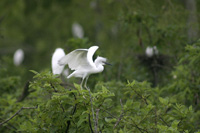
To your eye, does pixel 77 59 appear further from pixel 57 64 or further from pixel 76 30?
pixel 76 30

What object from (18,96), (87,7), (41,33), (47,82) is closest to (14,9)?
(87,7)

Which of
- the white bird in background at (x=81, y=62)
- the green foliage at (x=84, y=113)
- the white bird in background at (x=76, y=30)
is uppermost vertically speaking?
the white bird in background at (x=76, y=30)

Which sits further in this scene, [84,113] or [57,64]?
[57,64]

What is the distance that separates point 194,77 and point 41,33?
9.34 m

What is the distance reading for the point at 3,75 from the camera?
5395mm

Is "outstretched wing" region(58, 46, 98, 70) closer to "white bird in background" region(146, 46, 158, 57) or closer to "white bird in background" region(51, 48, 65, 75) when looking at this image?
"white bird in background" region(51, 48, 65, 75)

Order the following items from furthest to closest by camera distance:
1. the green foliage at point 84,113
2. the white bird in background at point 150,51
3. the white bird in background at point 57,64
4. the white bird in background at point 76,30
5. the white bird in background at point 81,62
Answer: the white bird in background at point 76,30
the white bird in background at point 150,51
the white bird in background at point 57,64
the white bird in background at point 81,62
the green foliage at point 84,113

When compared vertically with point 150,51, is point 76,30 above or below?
above

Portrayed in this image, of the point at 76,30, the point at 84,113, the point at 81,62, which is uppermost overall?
the point at 76,30

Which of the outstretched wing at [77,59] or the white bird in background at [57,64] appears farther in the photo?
the white bird in background at [57,64]

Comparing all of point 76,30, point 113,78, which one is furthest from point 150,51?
point 76,30

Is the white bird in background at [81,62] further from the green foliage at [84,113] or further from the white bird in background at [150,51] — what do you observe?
the white bird in background at [150,51]

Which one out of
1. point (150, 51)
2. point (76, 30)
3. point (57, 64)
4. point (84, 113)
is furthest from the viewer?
point (76, 30)

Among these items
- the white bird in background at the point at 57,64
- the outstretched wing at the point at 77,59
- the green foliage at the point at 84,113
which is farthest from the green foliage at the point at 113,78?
the outstretched wing at the point at 77,59
